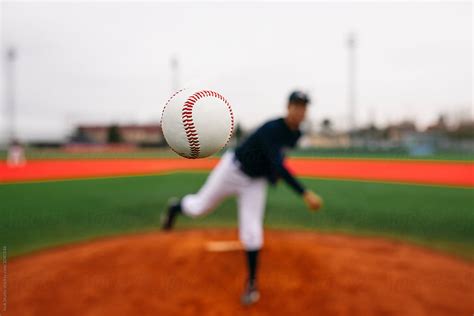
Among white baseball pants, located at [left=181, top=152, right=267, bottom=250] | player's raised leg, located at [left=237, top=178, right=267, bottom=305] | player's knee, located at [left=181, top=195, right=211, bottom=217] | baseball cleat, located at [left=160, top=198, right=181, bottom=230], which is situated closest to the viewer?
player's raised leg, located at [left=237, top=178, right=267, bottom=305]

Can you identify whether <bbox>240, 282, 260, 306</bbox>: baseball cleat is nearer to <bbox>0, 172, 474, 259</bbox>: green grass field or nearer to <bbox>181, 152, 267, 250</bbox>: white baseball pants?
<bbox>181, 152, 267, 250</bbox>: white baseball pants

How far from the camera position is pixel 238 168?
3.56 metres

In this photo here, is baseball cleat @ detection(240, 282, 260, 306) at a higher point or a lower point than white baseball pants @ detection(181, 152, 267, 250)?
lower

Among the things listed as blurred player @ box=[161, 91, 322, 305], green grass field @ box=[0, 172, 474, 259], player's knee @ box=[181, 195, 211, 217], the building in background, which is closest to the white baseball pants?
blurred player @ box=[161, 91, 322, 305]

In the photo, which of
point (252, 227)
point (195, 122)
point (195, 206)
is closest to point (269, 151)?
point (252, 227)

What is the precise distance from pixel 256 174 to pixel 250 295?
1100 millimetres

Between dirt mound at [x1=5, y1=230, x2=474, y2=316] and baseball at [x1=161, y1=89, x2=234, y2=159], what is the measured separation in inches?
64.6

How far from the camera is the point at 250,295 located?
325 centimetres

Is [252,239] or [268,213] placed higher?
[252,239]

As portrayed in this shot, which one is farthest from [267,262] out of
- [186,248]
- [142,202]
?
[142,202]

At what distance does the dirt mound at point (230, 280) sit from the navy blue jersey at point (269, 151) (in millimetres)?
1034

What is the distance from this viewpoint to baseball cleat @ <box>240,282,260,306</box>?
3.21 metres

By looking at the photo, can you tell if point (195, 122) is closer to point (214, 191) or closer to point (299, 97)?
point (299, 97)

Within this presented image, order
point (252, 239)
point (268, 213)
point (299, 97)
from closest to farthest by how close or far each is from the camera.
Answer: point (299, 97)
point (252, 239)
point (268, 213)
